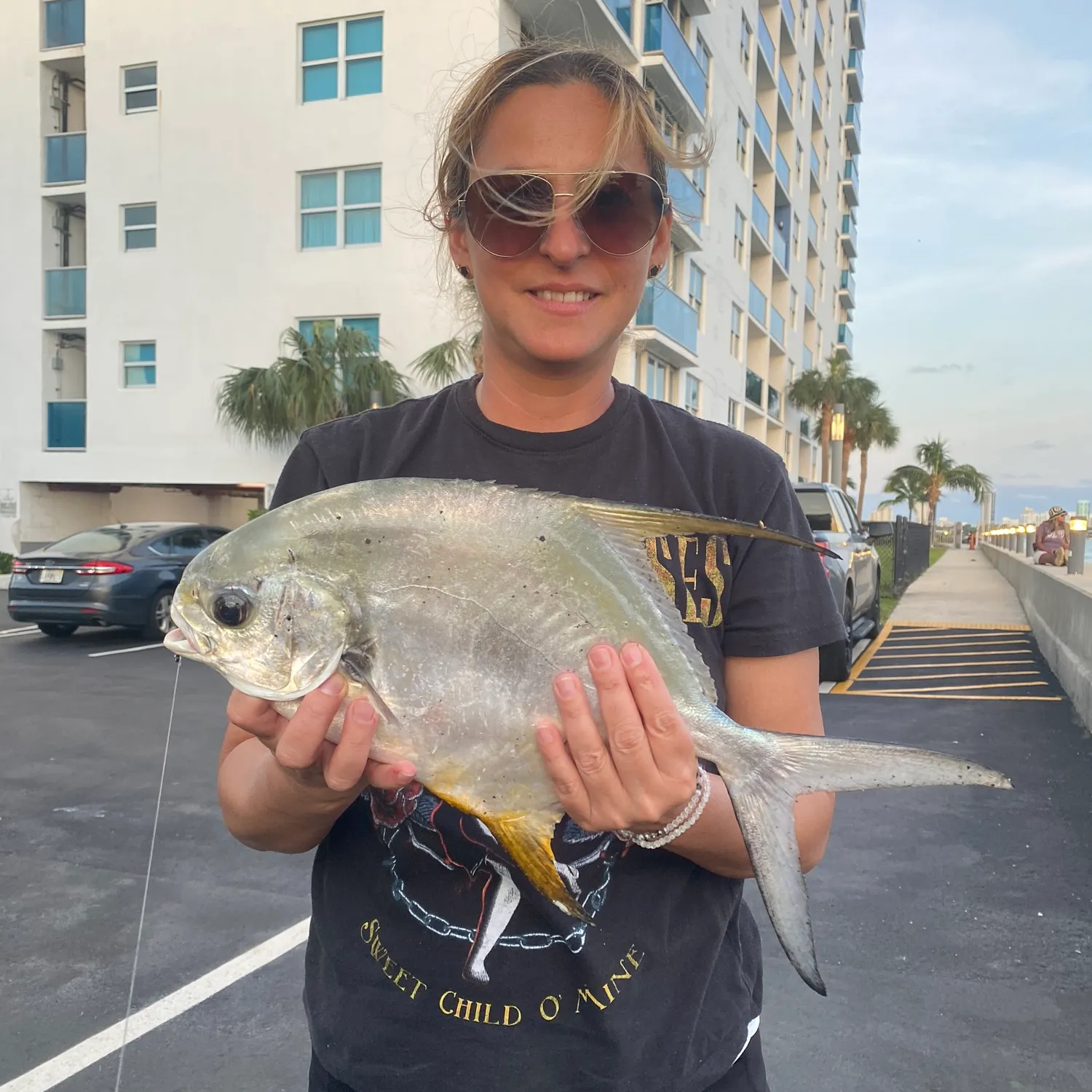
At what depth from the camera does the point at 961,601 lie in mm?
19656

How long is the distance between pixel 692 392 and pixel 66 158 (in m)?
17.9

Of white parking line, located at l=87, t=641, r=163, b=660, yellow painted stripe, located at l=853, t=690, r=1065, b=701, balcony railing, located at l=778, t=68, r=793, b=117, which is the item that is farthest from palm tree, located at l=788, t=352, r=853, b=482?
white parking line, located at l=87, t=641, r=163, b=660

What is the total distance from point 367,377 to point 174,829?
13595 mm

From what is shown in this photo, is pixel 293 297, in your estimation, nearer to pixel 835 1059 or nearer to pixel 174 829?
pixel 174 829

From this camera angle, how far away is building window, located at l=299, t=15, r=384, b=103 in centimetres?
1877

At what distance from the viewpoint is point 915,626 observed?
49.6 ft

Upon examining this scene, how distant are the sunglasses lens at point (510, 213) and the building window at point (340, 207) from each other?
735 inches

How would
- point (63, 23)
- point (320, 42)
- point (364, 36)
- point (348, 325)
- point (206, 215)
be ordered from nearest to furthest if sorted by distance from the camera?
point (364, 36) < point (320, 42) < point (348, 325) < point (206, 215) < point (63, 23)

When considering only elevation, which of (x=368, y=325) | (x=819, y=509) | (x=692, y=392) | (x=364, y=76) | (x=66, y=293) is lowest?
(x=819, y=509)

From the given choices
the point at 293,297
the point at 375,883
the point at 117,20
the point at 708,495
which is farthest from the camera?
the point at 117,20

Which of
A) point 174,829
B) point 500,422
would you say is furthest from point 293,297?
point 500,422

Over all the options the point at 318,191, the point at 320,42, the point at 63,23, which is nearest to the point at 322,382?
the point at 318,191

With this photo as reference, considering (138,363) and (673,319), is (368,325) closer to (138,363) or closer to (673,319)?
(138,363)

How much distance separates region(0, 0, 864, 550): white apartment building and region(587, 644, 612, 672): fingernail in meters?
16.9
